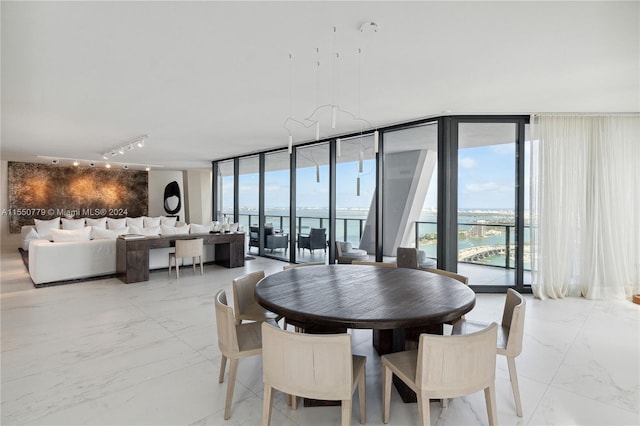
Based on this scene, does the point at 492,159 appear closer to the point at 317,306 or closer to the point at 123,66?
the point at 317,306

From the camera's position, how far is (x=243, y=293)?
2.80 metres

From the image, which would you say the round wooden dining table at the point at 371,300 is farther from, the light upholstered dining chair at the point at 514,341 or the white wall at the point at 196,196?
the white wall at the point at 196,196

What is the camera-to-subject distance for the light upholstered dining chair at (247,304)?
2625 millimetres

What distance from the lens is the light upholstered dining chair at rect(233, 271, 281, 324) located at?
2.62 metres

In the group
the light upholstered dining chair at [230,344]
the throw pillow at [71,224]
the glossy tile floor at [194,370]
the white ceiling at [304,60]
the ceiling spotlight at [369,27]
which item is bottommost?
the glossy tile floor at [194,370]

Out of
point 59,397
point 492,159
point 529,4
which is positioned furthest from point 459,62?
point 59,397

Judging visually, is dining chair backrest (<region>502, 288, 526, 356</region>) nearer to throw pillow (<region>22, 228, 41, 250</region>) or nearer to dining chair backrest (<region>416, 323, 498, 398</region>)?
dining chair backrest (<region>416, 323, 498, 398</region>)

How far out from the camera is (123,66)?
3.19 metres

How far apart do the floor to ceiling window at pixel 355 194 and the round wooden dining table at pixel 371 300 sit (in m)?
3.24

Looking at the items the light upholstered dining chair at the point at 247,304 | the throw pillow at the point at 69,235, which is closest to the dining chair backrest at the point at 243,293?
the light upholstered dining chair at the point at 247,304

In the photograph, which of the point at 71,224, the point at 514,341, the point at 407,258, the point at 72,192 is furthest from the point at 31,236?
the point at 514,341

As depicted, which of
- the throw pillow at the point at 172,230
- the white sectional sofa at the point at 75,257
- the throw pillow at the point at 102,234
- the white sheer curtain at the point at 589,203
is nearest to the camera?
the white sheer curtain at the point at 589,203

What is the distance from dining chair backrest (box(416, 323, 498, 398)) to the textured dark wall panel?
42.3 ft

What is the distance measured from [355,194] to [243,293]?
404 centimetres
